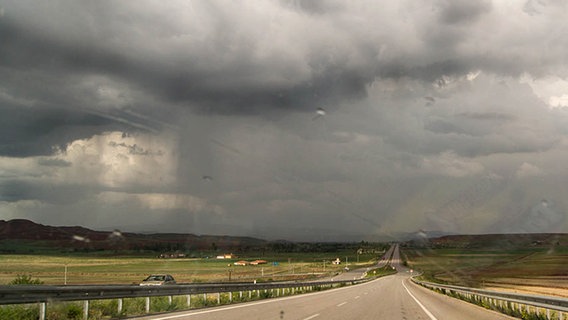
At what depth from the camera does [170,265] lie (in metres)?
85.1

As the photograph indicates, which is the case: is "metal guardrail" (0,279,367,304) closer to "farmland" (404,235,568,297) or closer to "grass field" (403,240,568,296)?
"farmland" (404,235,568,297)

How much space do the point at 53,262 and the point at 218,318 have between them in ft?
204

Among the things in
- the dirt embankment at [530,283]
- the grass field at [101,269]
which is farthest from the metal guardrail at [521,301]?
the grass field at [101,269]

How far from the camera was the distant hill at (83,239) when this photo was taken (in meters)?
35.6

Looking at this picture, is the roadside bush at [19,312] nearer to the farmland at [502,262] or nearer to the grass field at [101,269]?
the farmland at [502,262]

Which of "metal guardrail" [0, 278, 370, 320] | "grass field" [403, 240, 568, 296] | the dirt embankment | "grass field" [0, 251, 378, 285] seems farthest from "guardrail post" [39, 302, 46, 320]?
the dirt embankment

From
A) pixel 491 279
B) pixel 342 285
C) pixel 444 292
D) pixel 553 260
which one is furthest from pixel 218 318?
pixel 553 260

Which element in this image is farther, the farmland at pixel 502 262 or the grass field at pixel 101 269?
the grass field at pixel 101 269

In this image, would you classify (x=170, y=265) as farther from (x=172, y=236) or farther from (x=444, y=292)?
(x=444, y=292)

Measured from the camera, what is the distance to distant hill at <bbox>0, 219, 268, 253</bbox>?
35625 millimetres

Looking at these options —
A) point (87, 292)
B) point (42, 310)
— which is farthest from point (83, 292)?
point (42, 310)

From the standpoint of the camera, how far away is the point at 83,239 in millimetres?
31312

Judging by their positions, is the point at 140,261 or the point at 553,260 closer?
the point at 553,260

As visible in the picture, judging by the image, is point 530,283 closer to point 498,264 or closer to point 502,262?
point 498,264
